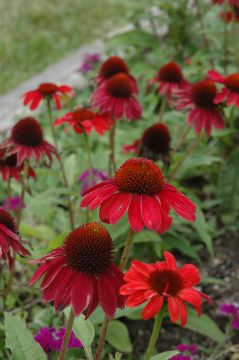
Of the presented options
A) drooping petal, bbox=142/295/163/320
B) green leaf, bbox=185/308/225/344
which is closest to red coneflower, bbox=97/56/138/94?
green leaf, bbox=185/308/225/344

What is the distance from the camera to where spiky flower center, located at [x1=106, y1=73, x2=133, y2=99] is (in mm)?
1985

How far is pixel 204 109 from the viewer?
76.7 inches

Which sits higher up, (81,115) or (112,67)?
(112,67)

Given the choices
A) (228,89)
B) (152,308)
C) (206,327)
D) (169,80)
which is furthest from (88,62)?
(152,308)

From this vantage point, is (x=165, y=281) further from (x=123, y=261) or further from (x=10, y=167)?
(x=10, y=167)

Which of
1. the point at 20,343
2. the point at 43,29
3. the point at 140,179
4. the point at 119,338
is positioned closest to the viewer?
the point at 140,179

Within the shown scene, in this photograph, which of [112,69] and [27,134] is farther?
[112,69]

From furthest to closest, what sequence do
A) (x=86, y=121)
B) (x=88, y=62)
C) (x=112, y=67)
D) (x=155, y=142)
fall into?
(x=88, y=62)
(x=112, y=67)
(x=155, y=142)
(x=86, y=121)

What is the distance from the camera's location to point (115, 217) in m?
1.08

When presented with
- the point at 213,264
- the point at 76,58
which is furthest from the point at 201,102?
the point at 76,58

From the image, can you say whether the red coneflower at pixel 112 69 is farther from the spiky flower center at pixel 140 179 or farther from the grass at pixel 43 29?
the grass at pixel 43 29

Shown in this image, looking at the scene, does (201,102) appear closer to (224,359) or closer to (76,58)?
(224,359)

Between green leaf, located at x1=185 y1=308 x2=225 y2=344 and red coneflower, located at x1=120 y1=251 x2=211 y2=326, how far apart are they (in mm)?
747

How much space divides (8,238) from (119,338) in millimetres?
542
